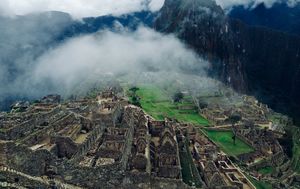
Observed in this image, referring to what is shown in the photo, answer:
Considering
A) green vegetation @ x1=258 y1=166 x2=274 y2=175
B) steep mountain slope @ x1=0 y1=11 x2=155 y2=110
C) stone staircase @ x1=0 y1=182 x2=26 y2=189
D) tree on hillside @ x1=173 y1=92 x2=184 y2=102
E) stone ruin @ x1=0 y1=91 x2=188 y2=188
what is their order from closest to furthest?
1. stone staircase @ x1=0 y1=182 x2=26 y2=189
2. stone ruin @ x1=0 y1=91 x2=188 y2=188
3. green vegetation @ x1=258 y1=166 x2=274 y2=175
4. steep mountain slope @ x1=0 y1=11 x2=155 y2=110
5. tree on hillside @ x1=173 y1=92 x2=184 y2=102

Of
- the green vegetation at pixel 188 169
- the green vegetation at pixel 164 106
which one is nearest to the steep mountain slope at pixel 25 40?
the green vegetation at pixel 164 106

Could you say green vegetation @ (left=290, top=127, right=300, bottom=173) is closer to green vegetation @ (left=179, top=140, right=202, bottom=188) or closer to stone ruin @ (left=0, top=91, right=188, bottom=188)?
green vegetation @ (left=179, top=140, right=202, bottom=188)

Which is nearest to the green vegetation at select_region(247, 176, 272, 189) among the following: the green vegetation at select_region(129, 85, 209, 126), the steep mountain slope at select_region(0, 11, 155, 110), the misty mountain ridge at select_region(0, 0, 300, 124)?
the green vegetation at select_region(129, 85, 209, 126)

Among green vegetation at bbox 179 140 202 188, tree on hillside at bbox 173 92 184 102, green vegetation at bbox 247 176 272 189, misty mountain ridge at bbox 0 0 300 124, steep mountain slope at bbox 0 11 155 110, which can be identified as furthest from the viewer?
misty mountain ridge at bbox 0 0 300 124

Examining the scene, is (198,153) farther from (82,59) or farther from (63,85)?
(82,59)

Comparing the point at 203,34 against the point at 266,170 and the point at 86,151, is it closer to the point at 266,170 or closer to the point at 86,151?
the point at 266,170
